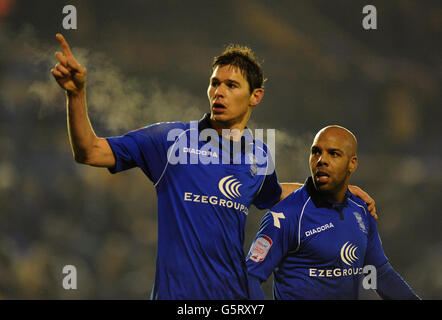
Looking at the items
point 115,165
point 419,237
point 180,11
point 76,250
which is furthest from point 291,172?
point 115,165

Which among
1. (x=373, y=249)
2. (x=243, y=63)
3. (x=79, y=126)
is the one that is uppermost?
(x=243, y=63)

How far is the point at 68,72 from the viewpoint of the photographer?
1.83 meters

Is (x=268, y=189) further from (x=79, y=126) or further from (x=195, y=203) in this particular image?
(x=79, y=126)

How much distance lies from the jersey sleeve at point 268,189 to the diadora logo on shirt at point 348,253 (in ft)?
1.52

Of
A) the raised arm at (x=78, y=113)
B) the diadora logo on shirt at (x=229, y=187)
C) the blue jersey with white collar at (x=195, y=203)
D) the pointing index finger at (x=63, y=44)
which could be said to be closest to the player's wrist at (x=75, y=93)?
the raised arm at (x=78, y=113)

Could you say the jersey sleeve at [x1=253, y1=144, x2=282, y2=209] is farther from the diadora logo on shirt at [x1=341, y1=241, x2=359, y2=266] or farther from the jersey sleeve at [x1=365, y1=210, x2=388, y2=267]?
the jersey sleeve at [x1=365, y1=210, x2=388, y2=267]

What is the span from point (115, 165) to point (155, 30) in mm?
2253

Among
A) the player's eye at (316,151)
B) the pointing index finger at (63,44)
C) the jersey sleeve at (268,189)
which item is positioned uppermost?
the pointing index finger at (63,44)

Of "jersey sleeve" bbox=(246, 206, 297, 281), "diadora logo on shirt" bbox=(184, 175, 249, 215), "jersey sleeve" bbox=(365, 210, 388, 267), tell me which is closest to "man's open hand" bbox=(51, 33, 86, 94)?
"diadora logo on shirt" bbox=(184, 175, 249, 215)

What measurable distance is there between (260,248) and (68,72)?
1.39 m

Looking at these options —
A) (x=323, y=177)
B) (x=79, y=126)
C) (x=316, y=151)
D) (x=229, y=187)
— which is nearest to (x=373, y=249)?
(x=323, y=177)

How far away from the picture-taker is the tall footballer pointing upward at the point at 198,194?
7.27ft

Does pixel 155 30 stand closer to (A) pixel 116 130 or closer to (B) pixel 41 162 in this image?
(A) pixel 116 130

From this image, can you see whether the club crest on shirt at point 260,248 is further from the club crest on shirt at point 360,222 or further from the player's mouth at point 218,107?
the player's mouth at point 218,107
